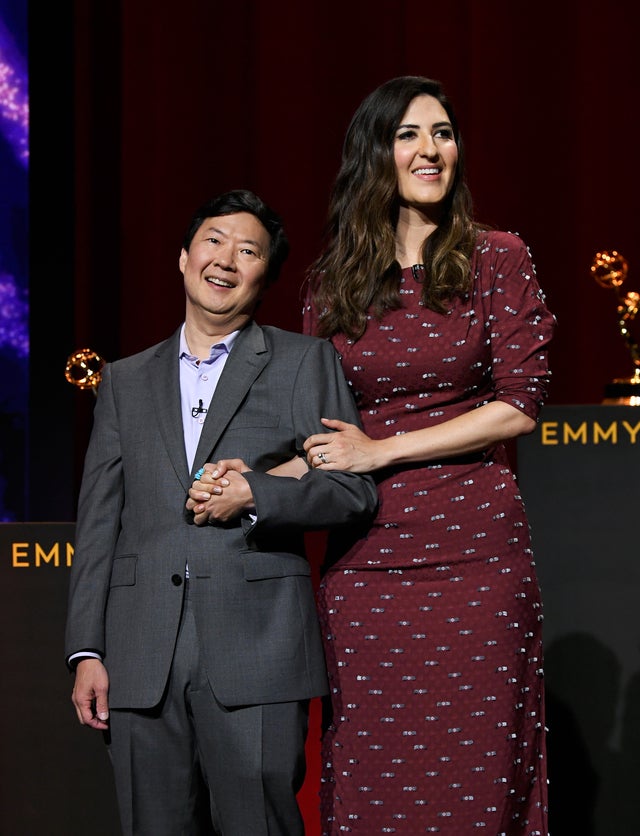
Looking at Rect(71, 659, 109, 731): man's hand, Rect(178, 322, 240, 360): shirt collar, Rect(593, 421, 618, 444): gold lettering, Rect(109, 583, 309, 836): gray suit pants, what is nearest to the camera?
Answer: Rect(109, 583, 309, 836): gray suit pants

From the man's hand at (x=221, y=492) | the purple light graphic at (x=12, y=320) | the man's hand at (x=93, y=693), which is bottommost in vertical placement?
the man's hand at (x=93, y=693)

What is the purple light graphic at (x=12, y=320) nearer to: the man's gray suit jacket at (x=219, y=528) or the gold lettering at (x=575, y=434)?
the man's gray suit jacket at (x=219, y=528)

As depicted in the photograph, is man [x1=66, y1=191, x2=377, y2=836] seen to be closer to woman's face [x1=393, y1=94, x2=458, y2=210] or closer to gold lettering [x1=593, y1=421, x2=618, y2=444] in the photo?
woman's face [x1=393, y1=94, x2=458, y2=210]

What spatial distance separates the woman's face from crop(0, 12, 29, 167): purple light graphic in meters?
1.77

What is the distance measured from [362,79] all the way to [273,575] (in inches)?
114

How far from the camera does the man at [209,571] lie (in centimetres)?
203

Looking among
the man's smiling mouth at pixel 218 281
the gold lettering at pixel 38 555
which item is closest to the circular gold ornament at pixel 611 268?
the man's smiling mouth at pixel 218 281

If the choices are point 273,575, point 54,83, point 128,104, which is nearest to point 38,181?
point 54,83

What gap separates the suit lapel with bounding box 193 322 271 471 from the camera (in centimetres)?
211

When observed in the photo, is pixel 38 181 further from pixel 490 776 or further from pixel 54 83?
pixel 490 776

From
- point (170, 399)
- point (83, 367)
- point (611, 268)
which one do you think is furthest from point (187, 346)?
point (611, 268)

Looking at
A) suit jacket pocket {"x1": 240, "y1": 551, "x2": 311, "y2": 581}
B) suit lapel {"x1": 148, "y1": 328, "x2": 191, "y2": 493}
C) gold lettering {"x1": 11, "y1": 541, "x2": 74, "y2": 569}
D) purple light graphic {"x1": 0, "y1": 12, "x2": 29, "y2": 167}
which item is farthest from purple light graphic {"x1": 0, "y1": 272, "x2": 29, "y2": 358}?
suit jacket pocket {"x1": 240, "y1": 551, "x2": 311, "y2": 581}

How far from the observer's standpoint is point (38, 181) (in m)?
3.44

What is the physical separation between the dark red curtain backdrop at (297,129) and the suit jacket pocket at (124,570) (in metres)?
2.37
